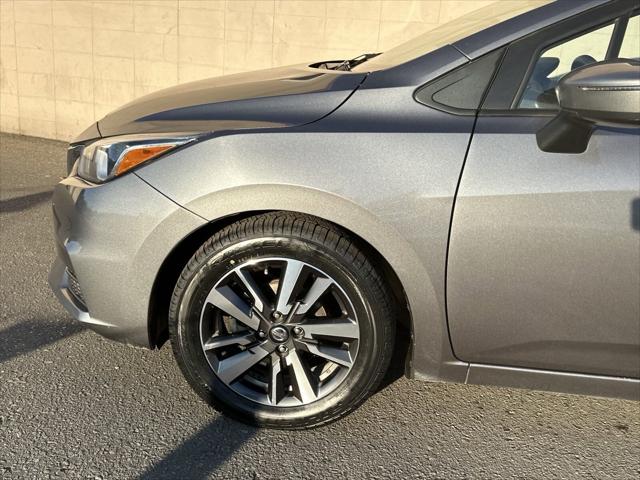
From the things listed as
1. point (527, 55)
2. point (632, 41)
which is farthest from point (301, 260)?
point (632, 41)

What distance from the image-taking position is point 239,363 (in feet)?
7.77

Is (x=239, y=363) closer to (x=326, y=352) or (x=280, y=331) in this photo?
(x=280, y=331)

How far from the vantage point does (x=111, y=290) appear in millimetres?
2328

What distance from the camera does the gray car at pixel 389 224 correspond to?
2.02 m

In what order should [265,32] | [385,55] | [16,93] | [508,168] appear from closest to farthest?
[508,168]
[385,55]
[265,32]
[16,93]

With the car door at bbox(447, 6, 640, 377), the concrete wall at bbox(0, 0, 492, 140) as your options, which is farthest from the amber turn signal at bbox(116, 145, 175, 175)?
the concrete wall at bbox(0, 0, 492, 140)

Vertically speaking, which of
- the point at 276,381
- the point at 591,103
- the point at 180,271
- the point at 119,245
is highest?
the point at 591,103

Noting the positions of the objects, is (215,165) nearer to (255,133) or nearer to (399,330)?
(255,133)

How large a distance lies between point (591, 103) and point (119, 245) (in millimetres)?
1595

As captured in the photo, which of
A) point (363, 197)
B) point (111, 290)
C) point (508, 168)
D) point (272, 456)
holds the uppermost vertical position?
point (508, 168)

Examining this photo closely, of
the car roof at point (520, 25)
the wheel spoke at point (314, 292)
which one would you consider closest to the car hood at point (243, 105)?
the car roof at point (520, 25)

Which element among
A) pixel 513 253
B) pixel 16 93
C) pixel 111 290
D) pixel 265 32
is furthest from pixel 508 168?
pixel 16 93

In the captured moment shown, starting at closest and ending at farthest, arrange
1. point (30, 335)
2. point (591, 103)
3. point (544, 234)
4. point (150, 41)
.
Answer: point (591, 103) → point (544, 234) → point (30, 335) → point (150, 41)

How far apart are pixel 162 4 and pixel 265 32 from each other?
1.09m
